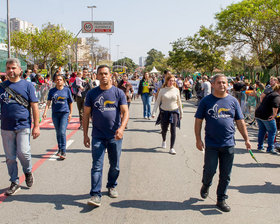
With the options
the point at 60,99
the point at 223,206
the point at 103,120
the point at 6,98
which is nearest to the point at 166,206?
the point at 223,206

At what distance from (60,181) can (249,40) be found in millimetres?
32056

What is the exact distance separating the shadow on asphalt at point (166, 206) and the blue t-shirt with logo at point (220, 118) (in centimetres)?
85

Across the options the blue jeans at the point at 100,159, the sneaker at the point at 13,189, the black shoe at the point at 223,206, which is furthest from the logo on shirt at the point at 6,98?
the black shoe at the point at 223,206

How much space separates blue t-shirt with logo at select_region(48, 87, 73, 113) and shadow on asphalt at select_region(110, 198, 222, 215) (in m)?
3.00

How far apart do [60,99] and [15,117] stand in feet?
7.51

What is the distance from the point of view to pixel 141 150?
306 inches

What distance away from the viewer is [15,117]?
4660 mm

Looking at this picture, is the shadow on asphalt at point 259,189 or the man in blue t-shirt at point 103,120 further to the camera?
the shadow on asphalt at point 259,189

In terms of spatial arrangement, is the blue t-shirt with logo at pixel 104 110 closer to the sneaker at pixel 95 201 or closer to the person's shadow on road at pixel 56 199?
the sneaker at pixel 95 201

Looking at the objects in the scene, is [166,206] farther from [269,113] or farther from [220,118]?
[269,113]

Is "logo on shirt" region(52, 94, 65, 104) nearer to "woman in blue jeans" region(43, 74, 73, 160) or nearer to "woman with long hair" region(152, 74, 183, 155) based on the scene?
"woman in blue jeans" region(43, 74, 73, 160)

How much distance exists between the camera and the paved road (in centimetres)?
407

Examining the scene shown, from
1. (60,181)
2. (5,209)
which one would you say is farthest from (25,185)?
(5,209)

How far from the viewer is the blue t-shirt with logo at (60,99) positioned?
684 centimetres
